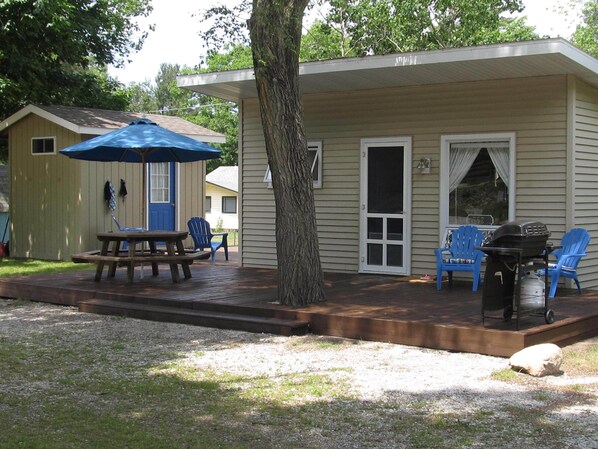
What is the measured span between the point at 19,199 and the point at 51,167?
3.97ft

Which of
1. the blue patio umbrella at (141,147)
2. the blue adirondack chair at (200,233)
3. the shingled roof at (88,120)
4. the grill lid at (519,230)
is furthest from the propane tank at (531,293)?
the shingled roof at (88,120)

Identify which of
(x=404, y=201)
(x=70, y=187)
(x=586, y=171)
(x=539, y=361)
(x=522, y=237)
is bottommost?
(x=539, y=361)

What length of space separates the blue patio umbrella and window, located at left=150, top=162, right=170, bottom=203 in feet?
12.6

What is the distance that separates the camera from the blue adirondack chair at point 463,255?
8898mm

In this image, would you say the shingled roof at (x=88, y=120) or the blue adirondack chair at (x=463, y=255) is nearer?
the blue adirondack chair at (x=463, y=255)

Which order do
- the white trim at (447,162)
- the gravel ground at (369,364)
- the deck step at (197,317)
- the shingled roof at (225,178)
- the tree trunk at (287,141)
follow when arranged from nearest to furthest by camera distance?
the gravel ground at (369,364)
the deck step at (197,317)
the tree trunk at (287,141)
the white trim at (447,162)
the shingled roof at (225,178)

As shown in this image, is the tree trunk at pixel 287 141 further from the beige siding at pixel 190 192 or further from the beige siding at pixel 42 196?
the beige siding at pixel 190 192

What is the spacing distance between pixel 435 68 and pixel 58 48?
910 centimetres

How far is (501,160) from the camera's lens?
9.60 m

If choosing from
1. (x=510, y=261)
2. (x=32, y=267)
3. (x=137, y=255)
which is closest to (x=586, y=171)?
(x=510, y=261)

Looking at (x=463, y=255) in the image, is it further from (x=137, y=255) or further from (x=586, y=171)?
(x=137, y=255)

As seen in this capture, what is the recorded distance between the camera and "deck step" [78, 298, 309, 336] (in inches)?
289

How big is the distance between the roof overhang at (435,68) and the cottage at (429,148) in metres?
0.02

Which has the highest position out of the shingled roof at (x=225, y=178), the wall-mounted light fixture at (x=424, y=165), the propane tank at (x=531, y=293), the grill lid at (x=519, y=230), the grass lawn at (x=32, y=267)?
the shingled roof at (x=225, y=178)
